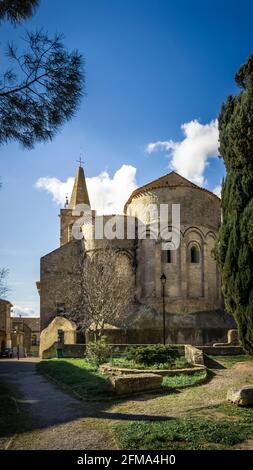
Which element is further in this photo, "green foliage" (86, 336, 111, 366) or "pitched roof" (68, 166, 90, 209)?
"pitched roof" (68, 166, 90, 209)

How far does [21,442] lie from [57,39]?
7.24 m

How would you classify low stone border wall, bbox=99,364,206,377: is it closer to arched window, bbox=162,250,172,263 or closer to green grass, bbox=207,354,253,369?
green grass, bbox=207,354,253,369

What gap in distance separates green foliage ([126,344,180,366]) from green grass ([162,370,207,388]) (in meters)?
1.72

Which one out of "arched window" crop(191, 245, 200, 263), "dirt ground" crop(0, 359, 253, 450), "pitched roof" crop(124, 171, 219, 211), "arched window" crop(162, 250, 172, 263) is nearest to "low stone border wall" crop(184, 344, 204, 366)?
"dirt ground" crop(0, 359, 253, 450)

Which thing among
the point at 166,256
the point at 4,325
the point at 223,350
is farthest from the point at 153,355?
the point at 4,325

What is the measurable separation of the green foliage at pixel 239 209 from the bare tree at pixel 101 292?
11.6 metres

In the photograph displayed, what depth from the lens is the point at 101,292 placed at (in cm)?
2644

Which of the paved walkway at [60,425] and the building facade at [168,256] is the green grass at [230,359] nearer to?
the paved walkway at [60,425]

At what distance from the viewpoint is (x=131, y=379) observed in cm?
1028

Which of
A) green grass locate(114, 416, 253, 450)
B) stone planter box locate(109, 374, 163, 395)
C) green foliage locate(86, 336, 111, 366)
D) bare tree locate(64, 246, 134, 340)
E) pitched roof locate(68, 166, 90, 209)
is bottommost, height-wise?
green foliage locate(86, 336, 111, 366)

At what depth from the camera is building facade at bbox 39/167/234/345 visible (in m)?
29.5

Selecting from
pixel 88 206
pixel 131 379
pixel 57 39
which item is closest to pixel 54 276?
pixel 88 206

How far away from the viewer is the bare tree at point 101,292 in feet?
87.1

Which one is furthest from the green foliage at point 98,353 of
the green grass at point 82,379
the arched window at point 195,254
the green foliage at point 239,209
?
the arched window at point 195,254
